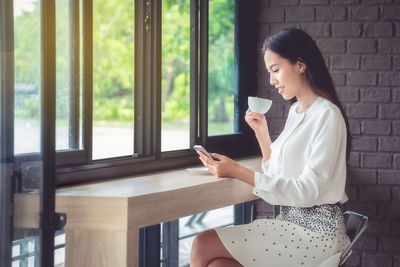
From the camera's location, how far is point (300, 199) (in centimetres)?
224

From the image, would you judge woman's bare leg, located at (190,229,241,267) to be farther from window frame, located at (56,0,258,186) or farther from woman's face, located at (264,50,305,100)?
woman's face, located at (264,50,305,100)

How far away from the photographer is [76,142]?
2.52 meters

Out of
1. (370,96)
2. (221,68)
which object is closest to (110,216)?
(221,68)

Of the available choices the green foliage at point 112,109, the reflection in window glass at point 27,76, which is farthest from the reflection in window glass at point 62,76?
the green foliage at point 112,109

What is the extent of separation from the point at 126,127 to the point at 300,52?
17383 mm

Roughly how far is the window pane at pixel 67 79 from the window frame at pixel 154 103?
0.13ft

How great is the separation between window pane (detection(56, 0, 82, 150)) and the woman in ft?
1.98

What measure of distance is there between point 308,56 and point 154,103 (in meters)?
0.82

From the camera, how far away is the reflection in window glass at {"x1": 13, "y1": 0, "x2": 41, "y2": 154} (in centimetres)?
178

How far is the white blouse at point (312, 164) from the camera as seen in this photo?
2229 millimetres

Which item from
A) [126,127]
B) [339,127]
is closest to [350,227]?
[339,127]

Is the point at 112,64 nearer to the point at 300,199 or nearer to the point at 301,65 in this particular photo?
the point at 301,65

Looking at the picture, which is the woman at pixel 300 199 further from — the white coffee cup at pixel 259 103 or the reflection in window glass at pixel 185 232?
the reflection in window glass at pixel 185 232

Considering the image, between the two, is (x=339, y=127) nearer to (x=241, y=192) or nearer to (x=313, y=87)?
(x=313, y=87)
